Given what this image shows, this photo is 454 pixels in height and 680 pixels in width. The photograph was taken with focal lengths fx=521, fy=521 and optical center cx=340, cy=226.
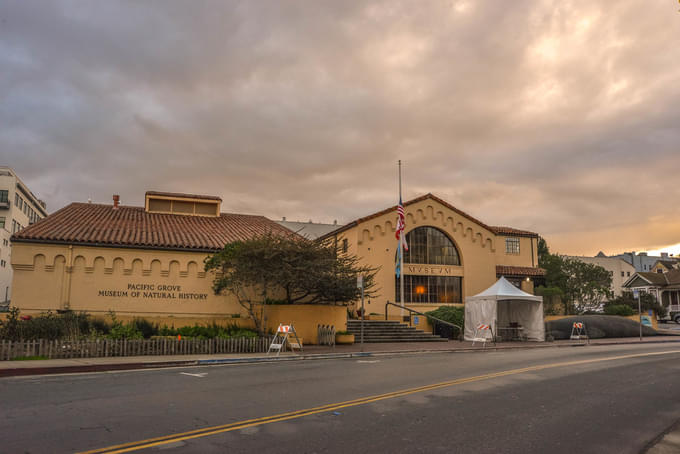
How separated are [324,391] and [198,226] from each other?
20.2 metres

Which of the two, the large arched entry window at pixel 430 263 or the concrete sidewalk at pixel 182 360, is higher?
the large arched entry window at pixel 430 263

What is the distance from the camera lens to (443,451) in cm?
665

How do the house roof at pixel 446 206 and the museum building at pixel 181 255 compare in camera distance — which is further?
the house roof at pixel 446 206

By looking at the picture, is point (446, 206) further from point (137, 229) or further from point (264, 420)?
point (264, 420)

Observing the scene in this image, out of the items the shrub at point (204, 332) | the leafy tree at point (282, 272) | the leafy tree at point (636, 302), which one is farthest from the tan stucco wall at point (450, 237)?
the leafy tree at point (636, 302)

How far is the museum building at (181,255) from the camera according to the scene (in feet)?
76.8

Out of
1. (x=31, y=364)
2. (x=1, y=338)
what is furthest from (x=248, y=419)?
(x=1, y=338)

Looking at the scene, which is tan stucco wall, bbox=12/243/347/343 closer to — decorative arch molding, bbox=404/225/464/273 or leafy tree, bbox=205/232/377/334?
leafy tree, bbox=205/232/377/334

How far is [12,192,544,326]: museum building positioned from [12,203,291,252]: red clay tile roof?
46 millimetres

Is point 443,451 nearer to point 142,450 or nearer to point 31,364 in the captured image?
point 142,450

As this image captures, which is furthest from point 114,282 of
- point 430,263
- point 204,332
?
point 430,263

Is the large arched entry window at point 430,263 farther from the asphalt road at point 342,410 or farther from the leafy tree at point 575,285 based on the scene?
the asphalt road at point 342,410

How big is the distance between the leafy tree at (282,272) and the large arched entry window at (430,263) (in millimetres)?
10715

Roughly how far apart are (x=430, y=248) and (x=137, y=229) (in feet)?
63.8
